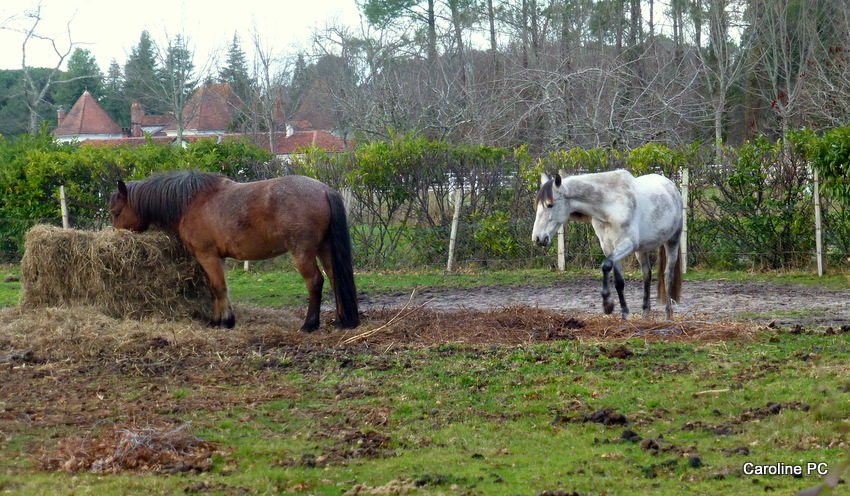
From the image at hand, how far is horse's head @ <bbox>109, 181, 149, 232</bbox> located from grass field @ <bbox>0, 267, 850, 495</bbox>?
1.31 m

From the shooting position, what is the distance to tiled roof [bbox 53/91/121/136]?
43.7m

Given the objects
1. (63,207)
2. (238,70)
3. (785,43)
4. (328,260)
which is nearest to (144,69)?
(238,70)

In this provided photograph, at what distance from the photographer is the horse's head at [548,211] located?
328 inches

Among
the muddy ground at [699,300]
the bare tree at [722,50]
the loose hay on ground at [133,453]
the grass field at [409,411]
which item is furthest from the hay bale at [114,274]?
the bare tree at [722,50]

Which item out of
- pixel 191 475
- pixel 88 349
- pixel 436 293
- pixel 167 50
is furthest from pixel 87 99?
pixel 191 475

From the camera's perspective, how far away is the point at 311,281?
27.5 ft

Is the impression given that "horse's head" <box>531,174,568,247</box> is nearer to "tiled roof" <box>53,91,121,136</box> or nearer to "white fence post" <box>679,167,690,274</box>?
"white fence post" <box>679,167,690,274</box>

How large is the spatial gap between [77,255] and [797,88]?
21100mm

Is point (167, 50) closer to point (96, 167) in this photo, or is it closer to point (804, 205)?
point (96, 167)

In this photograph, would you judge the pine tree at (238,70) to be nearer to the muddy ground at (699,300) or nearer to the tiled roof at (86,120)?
the tiled roof at (86,120)

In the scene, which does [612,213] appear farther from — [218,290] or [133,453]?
[133,453]

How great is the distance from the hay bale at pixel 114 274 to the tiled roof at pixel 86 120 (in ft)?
123

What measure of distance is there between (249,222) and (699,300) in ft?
18.5

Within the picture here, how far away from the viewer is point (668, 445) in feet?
14.0
